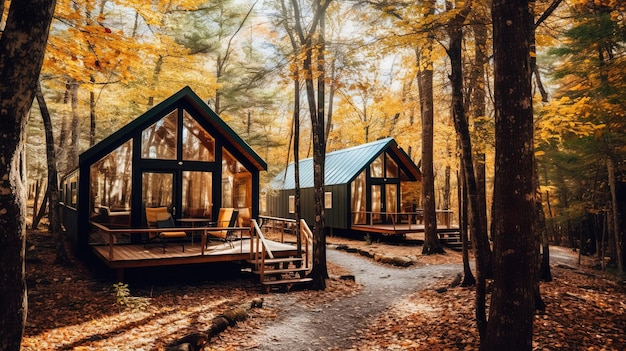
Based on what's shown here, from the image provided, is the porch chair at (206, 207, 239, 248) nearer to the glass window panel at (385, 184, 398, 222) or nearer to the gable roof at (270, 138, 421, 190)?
the gable roof at (270, 138, 421, 190)

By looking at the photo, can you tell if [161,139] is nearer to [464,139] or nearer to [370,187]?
[464,139]

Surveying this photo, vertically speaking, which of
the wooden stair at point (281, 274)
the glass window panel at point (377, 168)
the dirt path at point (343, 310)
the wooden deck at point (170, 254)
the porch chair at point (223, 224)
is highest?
the glass window panel at point (377, 168)

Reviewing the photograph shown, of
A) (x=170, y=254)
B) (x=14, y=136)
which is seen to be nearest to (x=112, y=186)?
(x=170, y=254)

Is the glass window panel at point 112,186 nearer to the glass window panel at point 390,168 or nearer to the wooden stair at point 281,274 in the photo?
the wooden stair at point 281,274

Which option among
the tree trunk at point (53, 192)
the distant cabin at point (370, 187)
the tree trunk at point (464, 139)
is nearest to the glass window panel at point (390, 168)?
the distant cabin at point (370, 187)

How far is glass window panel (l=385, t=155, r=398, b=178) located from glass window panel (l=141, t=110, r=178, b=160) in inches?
474

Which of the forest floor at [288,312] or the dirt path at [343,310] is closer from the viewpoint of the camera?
the forest floor at [288,312]

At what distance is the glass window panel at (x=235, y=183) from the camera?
12102mm

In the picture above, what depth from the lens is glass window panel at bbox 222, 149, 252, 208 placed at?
12102mm

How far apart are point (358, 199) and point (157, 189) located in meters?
10.9

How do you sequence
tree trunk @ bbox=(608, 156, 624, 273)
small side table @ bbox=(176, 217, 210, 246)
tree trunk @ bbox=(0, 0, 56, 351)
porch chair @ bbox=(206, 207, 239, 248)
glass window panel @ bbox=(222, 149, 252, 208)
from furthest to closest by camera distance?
glass window panel @ bbox=(222, 149, 252, 208)
tree trunk @ bbox=(608, 156, 624, 273)
small side table @ bbox=(176, 217, 210, 246)
porch chair @ bbox=(206, 207, 239, 248)
tree trunk @ bbox=(0, 0, 56, 351)

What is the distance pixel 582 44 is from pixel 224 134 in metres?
9.70

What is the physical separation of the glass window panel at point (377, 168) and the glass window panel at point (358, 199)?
59 cm

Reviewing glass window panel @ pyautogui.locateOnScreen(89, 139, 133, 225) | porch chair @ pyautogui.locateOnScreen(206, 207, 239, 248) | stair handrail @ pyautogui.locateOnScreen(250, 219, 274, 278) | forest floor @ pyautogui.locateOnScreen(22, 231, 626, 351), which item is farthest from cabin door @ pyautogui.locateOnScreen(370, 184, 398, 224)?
glass window panel @ pyautogui.locateOnScreen(89, 139, 133, 225)
